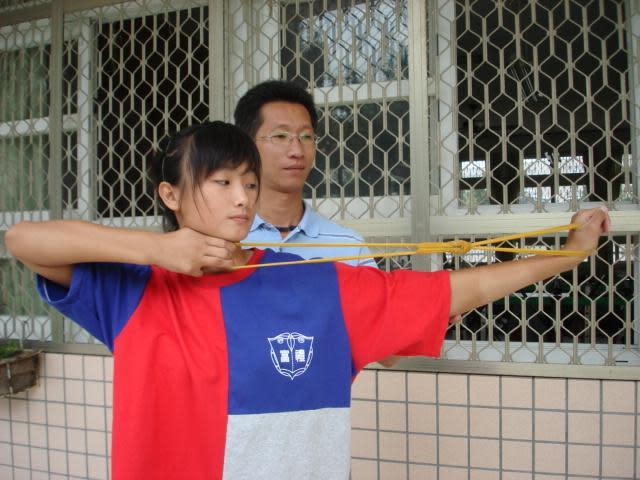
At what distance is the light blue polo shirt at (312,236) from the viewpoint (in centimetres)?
151

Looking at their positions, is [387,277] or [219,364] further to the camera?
[387,277]

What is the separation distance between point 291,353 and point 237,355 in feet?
0.36

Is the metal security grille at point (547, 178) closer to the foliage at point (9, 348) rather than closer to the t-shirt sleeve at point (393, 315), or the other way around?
the t-shirt sleeve at point (393, 315)

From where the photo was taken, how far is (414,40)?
2502 mm

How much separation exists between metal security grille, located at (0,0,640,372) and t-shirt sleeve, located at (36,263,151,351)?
1.66 metres

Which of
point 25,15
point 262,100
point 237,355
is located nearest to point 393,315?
point 237,355

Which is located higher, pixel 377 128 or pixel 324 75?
pixel 324 75

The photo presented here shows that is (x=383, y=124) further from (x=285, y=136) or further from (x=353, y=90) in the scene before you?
(x=285, y=136)

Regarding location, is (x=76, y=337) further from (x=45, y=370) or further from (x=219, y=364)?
(x=219, y=364)

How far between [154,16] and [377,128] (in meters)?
1.46

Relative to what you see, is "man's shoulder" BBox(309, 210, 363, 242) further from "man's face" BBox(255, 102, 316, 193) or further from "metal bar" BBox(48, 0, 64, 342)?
"metal bar" BBox(48, 0, 64, 342)

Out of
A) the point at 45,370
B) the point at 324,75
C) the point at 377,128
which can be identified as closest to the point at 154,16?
the point at 324,75

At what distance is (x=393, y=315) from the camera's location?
44.5 inches

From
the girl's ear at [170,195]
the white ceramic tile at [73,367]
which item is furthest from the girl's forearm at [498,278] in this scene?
the white ceramic tile at [73,367]
